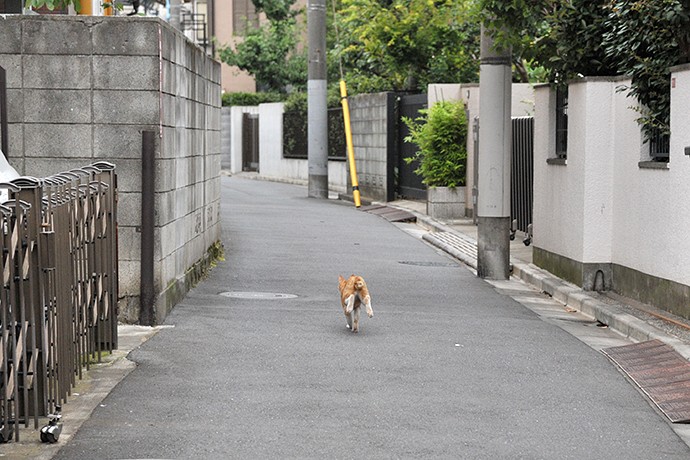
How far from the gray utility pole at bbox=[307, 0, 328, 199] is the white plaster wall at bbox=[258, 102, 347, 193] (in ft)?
20.2

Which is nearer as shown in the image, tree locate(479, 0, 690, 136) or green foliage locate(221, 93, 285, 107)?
tree locate(479, 0, 690, 136)

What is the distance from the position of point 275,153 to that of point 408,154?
14475 millimetres

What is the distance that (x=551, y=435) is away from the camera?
24.5ft

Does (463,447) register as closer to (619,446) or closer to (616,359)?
(619,446)

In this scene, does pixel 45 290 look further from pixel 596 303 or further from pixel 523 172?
pixel 523 172

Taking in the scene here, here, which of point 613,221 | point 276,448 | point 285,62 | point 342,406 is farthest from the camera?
point 285,62

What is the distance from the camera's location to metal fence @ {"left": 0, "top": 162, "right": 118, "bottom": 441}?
6.76m

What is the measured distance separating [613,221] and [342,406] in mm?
6618

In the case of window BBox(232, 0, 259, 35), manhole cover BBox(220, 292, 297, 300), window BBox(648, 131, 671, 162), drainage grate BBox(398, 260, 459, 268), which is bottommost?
drainage grate BBox(398, 260, 459, 268)

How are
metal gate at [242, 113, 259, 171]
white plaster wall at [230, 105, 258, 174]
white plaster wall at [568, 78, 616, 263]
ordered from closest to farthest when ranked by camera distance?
white plaster wall at [568, 78, 616, 263]
metal gate at [242, 113, 259, 171]
white plaster wall at [230, 105, 258, 174]

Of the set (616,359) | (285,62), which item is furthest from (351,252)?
(285,62)

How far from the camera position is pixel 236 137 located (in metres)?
47.1

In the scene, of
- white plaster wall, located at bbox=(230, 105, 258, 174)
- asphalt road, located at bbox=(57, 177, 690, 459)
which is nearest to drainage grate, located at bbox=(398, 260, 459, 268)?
asphalt road, located at bbox=(57, 177, 690, 459)

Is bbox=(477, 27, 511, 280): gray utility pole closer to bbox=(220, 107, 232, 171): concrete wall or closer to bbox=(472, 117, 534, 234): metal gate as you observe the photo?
bbox=(472, 117, 534, 234): metal gate
